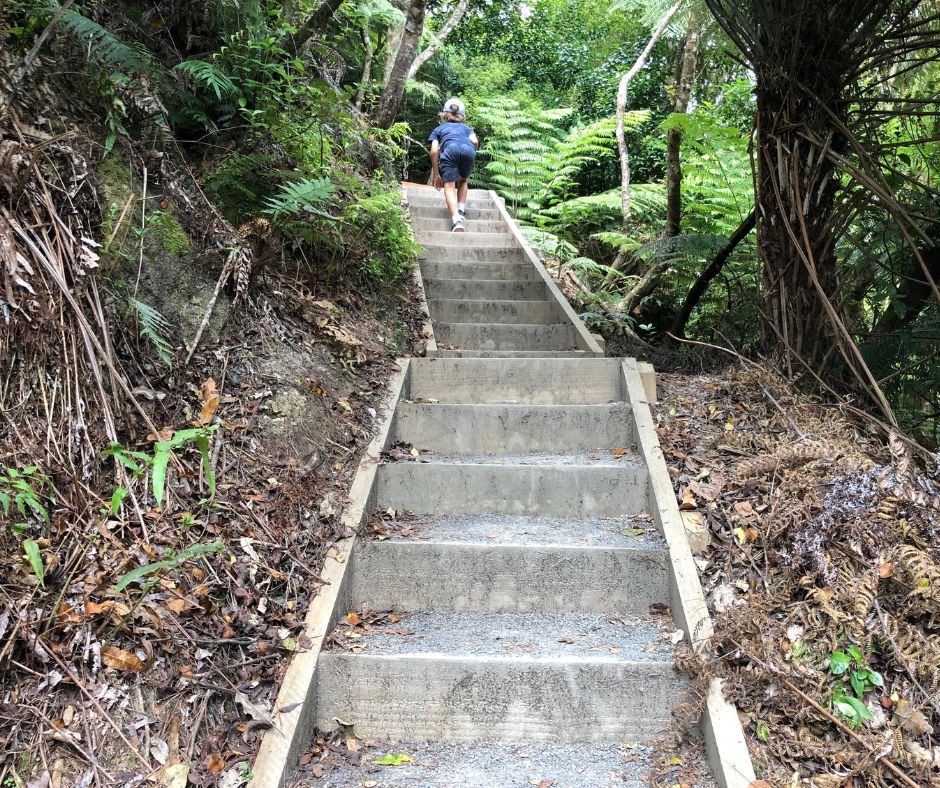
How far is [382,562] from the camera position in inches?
117

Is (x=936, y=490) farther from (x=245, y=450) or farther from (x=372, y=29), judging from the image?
(x=372, y=29)

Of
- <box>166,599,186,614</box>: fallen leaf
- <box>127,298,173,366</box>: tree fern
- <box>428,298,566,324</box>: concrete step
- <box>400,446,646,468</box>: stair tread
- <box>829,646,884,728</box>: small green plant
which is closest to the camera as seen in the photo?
<box>829,646,884,728</box>: small green plant

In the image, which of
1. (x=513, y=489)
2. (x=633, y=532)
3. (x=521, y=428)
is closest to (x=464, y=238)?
(x=521, y=428)

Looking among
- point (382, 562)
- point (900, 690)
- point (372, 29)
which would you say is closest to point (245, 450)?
point (382, 562)

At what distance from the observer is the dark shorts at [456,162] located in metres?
7.80

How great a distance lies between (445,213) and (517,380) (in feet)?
17.2

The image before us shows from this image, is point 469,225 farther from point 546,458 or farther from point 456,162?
point 546,458

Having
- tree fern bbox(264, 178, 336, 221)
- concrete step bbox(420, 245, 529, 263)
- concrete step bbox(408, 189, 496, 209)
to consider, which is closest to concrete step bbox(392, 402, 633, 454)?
tree fern bbox(264, 178, 336, 221)

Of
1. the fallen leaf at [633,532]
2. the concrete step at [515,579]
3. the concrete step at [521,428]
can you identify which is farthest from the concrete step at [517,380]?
the concrete step at [515,579]

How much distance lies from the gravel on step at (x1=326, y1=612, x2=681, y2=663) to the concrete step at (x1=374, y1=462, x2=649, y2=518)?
653 millimetres

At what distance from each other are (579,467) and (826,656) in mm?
1397

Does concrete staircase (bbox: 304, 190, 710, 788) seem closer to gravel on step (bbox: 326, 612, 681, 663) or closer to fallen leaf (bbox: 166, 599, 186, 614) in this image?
gravel on step (bbox: 326, 612, 681, 663)

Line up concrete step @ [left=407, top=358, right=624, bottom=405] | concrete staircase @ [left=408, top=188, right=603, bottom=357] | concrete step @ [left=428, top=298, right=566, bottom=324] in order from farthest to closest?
concrete step @ [left=428, top=298, right=566, bottom=324], concrete staircase @ [left=408, top=188, right=603, bottom=357], concrete step @ [left=407, top=358, right=624, bottom=405]

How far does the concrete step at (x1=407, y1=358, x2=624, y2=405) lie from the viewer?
4.39 metres
